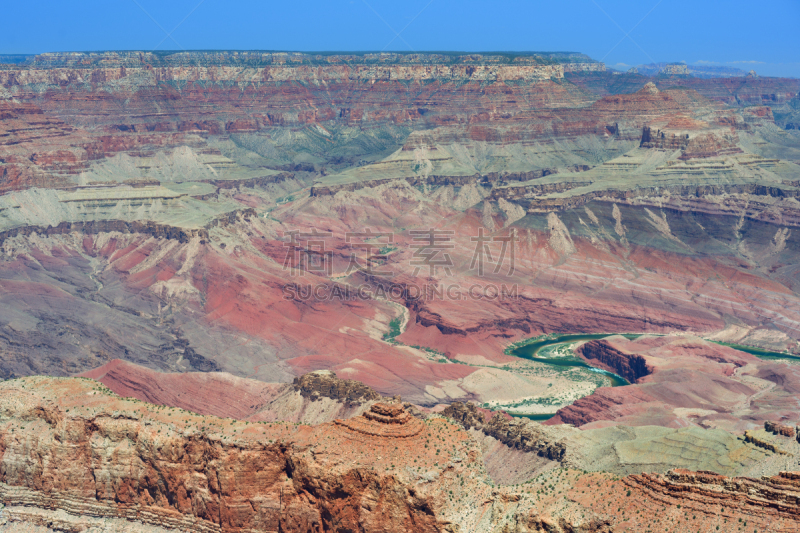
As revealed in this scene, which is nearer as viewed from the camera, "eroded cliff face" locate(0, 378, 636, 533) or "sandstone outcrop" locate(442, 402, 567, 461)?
"eroded cliff face" locate(0, 378, 636, 533)

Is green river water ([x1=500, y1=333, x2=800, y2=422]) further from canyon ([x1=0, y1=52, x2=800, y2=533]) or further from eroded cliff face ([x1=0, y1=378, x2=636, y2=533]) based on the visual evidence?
eroded cliff face ([x1=0, y1=378, x2=636, y2=533])

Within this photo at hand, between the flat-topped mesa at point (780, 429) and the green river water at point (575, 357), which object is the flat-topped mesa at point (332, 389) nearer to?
the flat-topped mesa at point (780, 429)

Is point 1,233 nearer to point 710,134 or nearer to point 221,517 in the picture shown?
point 221,517

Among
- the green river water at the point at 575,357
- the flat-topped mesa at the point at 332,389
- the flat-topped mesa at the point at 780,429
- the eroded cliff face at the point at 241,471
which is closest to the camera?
the eroded cliff face at the point at 241,471

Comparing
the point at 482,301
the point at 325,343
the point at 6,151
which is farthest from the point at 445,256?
the point at 6,151

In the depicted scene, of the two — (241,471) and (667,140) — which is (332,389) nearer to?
(241,471)

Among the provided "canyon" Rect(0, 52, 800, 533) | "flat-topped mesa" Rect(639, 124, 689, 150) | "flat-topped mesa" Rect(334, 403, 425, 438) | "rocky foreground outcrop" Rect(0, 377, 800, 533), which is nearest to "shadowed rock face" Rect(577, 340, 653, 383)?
"canyon" Rect(0, 52, 800, 533)

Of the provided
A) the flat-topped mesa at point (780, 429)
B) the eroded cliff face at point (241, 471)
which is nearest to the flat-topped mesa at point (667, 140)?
the flat-topped mesa at point (780, 429)
